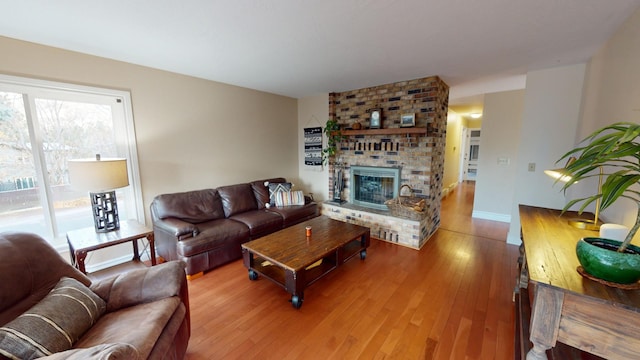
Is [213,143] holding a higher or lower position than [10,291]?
higher

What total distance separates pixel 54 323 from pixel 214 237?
1.62 meters

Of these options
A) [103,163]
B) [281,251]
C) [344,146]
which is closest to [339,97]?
[344,146]

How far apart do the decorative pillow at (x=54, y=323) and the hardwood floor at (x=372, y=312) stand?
28.3 inches

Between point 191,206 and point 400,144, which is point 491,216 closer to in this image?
point 400,144

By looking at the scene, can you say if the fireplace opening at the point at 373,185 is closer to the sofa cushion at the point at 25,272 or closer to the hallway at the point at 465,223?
the hallway at the point at 465,223

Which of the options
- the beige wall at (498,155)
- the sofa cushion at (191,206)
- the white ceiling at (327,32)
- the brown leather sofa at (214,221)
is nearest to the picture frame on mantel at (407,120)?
the white ceiling at (327,32)

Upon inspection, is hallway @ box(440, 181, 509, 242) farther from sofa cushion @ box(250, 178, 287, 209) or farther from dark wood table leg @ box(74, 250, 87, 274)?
dark wood table leg @ box(74, 250, 87, 274)

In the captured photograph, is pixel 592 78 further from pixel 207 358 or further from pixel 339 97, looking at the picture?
pixel 207 358

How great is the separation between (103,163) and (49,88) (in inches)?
40.1

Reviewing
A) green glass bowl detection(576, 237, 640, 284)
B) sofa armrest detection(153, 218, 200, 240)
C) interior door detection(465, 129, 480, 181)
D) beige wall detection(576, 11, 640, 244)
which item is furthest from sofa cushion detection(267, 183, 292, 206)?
interior door detection(465, 129, 480, 181)

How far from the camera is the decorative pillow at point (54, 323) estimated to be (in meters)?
0.96

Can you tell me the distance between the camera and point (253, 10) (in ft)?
5.57

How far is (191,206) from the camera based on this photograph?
10.1 feet

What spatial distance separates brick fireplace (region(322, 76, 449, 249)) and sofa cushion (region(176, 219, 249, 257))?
1.74m
